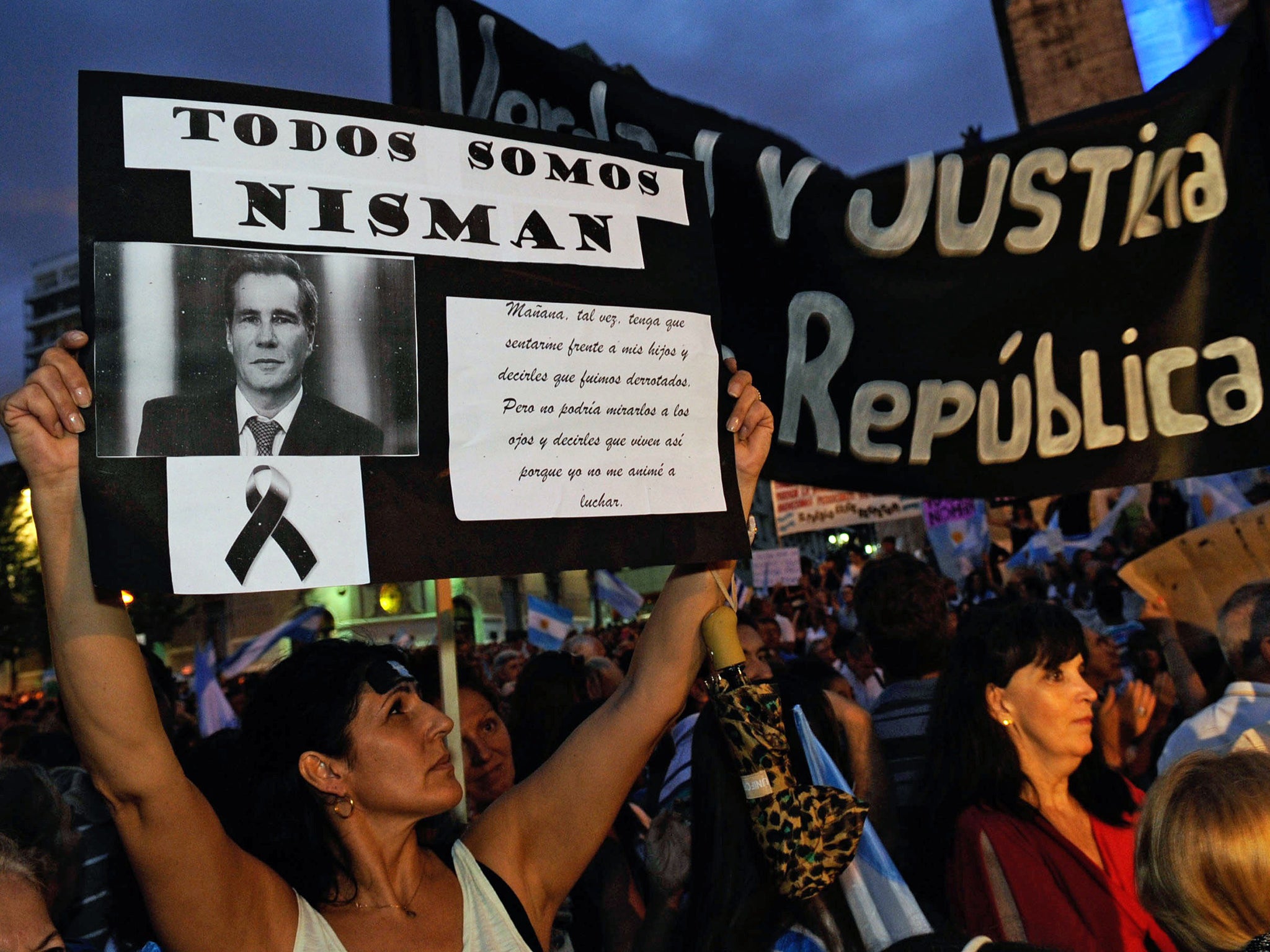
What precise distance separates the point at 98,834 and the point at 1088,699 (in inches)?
115

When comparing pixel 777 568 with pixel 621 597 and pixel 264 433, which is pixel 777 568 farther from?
pixel 264 433

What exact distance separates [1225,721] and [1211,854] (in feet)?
6.21

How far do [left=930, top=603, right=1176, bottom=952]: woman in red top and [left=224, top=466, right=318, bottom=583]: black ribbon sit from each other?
6.21 ft

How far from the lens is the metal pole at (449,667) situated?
2.76 m

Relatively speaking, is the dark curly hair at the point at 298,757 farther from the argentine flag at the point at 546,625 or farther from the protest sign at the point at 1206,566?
the argentine flag at the point at 546,625

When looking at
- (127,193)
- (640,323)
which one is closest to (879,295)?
(640,323)

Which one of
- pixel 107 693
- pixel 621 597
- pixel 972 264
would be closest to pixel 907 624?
pixel 972 264

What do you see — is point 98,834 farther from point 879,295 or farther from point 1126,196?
point 1126,196

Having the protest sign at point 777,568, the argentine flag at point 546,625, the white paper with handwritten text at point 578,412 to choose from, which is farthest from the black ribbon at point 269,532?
the protest sign at point 777,568

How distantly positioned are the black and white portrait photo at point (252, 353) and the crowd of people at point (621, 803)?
0.11 meters

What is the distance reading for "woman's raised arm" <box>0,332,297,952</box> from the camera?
5.74ft

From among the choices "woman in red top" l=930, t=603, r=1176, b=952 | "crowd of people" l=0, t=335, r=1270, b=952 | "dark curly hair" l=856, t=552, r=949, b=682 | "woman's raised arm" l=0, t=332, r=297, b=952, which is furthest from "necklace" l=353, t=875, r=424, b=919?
"dark curly hair" l=856, t=552, r=949, b=682

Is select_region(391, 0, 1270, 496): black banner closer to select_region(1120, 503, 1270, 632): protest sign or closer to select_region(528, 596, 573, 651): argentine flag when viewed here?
select_region(1120, 503, 1270, 632): protest sign

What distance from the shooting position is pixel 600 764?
7.72 feet
